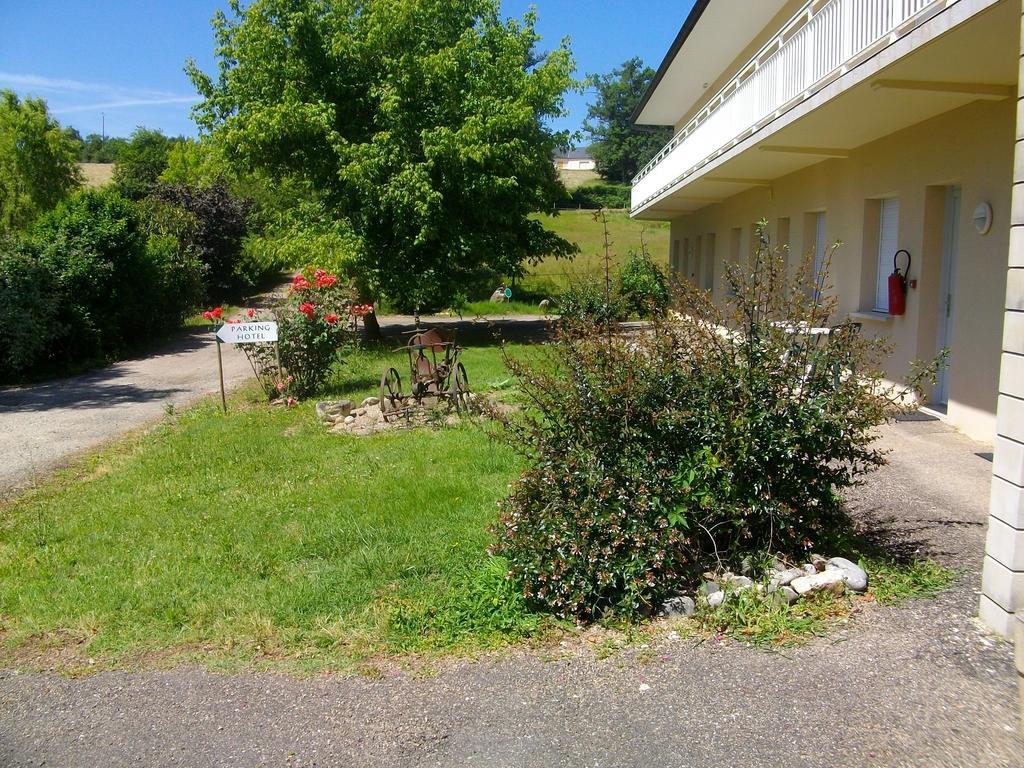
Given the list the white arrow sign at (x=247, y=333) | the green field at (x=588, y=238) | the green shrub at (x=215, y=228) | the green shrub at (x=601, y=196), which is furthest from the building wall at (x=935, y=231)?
the green shrub at (x=601, y=196)

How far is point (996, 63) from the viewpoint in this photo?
694 cm

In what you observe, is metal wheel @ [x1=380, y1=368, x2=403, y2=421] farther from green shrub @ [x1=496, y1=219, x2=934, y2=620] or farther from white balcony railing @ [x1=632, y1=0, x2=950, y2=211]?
white balcony railing @ [x1=632, y1=0, x2=950, y2=211]

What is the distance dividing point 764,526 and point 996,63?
4.80m

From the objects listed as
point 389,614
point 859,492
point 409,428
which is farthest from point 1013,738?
point 409,428

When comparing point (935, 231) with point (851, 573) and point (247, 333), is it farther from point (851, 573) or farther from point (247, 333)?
point (247, 333)

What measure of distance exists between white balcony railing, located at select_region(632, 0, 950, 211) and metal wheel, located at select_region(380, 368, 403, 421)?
576cm

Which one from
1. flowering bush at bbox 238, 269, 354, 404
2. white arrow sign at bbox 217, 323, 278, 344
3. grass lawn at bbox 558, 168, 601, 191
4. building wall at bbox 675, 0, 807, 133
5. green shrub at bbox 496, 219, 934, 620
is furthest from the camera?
grass lawn at bbox 558, 168, 601, 191

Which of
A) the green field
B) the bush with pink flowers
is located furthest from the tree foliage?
the bush with pink flowers

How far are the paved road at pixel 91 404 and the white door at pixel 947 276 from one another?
31.0 feet

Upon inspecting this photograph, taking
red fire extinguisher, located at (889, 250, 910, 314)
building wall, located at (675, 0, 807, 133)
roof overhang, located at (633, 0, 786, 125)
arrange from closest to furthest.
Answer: red fire extinguisher, located at (889, 250, 910, 314)
building wall, located at (675, 0, 807, 133)
roof overhang, located at (633, 0, 786, 125)

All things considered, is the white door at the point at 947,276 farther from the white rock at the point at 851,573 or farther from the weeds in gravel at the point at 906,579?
the white rock at the point at 851,573

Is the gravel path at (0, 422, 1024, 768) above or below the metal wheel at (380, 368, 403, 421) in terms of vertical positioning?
below

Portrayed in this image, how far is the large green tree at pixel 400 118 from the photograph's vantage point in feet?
61.6

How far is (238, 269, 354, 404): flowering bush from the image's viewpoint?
11.5 m
